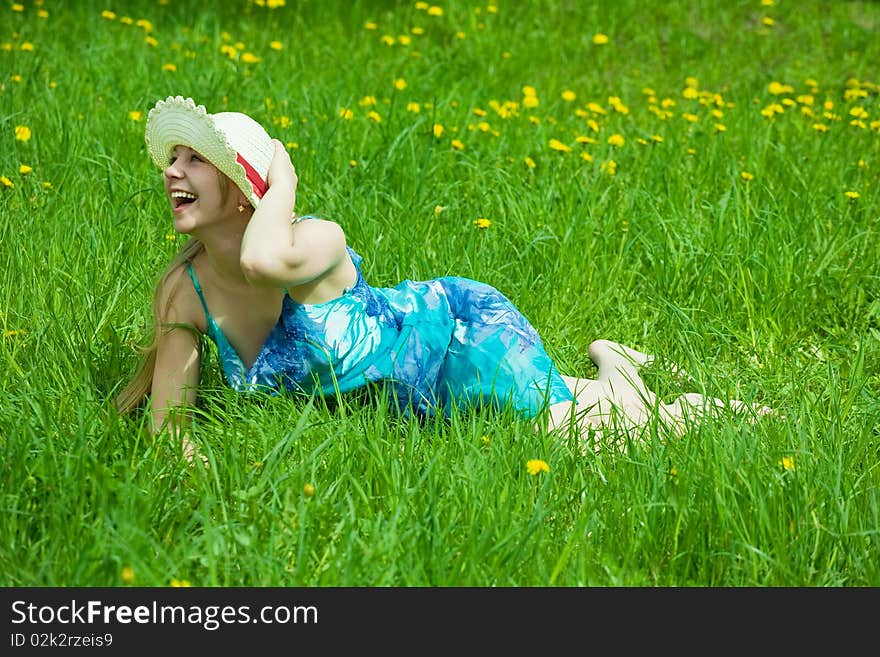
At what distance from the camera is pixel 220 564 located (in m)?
2.06

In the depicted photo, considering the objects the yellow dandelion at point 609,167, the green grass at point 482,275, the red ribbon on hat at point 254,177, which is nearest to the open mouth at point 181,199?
the red ribbon on hat at point 254,177

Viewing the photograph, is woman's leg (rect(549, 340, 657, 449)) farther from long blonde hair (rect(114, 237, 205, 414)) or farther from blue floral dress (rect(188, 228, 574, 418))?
long blonde hair (rect(114, 237, 205, 414))

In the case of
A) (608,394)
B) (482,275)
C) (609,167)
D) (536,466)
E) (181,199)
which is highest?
(609,167)

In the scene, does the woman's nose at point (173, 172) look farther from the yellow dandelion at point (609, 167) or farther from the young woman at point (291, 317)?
the yellow dandelion at point (609, 167)

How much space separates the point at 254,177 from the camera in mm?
2535

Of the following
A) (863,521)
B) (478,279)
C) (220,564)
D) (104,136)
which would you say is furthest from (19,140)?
(863,521)

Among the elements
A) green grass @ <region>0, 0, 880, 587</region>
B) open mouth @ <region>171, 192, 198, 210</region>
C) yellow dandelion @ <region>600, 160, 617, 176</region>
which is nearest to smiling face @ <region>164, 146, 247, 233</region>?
open mouth @ <region>171, 192, 198, 210</region>

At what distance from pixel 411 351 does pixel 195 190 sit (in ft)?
2.11

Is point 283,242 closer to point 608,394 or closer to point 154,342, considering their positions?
point 154,342

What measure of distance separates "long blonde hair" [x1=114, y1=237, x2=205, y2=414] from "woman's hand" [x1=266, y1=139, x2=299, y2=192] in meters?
0.26

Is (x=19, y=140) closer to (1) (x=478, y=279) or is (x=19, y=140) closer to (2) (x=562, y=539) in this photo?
(1) (x=478, y=279)

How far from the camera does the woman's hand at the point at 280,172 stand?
8.46 feet

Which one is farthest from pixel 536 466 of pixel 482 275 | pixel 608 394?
pixel 482 275

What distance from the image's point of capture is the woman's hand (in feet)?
8.46
